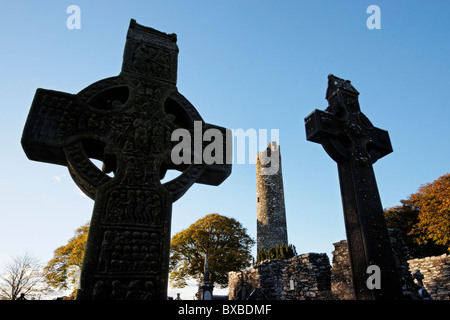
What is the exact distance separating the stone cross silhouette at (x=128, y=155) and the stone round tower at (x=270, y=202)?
28.9 meters

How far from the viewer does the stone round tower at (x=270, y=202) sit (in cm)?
3088

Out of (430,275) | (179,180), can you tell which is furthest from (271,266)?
(179,180)

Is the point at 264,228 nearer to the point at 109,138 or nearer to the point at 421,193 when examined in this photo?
the point at 421,193

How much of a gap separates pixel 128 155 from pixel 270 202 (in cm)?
3064

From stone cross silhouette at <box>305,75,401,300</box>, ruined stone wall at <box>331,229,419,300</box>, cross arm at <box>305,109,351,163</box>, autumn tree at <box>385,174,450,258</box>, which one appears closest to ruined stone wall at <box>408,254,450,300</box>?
ruined stone wall at <box>331,229,419,300</box>

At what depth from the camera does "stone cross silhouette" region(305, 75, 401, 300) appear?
3896mm

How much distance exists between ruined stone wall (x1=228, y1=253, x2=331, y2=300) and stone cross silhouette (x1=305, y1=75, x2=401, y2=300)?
8844 mm

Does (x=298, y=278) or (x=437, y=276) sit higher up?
(x=437, y=276)

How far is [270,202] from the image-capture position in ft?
107

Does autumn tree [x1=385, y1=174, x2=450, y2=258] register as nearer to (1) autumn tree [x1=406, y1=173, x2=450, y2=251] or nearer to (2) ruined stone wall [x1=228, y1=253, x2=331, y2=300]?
(1) autumn tree [x1=406, y1=173, x2=450, y2=251]

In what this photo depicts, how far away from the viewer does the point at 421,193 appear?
81.3 ft

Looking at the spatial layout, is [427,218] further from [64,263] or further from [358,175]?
[64,263]

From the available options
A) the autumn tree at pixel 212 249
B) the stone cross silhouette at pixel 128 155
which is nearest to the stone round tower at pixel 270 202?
the autumn tree at pixel 212 249

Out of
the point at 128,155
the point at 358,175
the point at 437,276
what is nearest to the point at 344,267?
the point at 437,276
